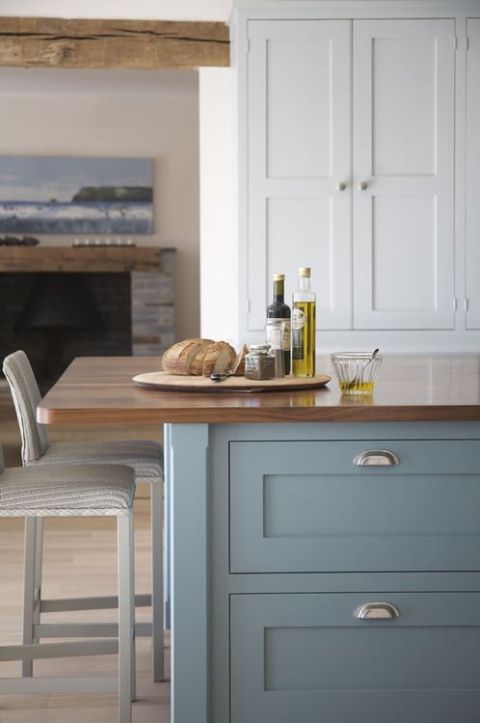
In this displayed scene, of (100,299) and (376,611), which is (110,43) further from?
(100,299)

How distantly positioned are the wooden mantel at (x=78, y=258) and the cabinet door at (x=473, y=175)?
4.95 meters

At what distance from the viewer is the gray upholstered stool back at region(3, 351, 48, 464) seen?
2701 millimetres

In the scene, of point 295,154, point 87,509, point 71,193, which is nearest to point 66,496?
point 87,509

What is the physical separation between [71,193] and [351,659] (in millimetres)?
7884

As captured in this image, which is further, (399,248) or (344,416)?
(399,248)

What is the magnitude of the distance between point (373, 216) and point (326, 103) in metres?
0.53

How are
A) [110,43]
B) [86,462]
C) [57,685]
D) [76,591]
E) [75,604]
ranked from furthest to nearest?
[110,43]
[76,591]
[75,604]
[86,462]
[57,685]

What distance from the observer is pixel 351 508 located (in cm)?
218

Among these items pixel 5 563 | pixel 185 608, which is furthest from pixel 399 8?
pixel 185 608

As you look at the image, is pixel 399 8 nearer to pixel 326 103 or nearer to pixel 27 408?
pixel 326 103

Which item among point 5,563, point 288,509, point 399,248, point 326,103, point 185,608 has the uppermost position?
point 326,103

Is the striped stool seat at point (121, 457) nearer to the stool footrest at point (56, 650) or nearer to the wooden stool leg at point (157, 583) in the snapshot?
the wooden stool leg at point (157, 583)

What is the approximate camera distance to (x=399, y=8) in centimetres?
487

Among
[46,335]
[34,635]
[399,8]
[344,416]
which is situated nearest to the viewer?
[344,416]
